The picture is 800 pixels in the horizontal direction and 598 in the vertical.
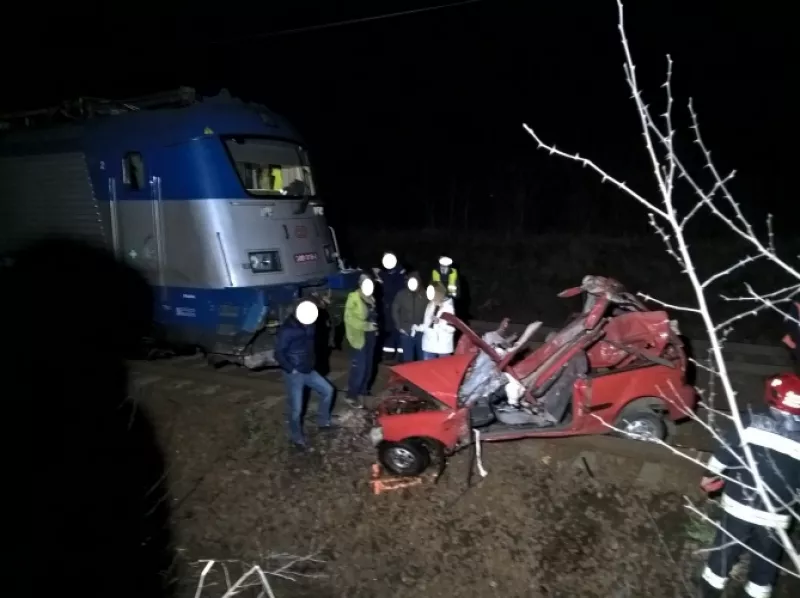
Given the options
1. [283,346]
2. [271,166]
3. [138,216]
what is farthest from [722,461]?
[138,216]

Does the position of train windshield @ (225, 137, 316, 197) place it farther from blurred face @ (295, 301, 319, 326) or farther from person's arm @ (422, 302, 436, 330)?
person's arm @ (422, 302, 436, 330)

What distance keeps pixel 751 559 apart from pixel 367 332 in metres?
4.39

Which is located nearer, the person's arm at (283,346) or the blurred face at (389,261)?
the person's arm at (283,346)

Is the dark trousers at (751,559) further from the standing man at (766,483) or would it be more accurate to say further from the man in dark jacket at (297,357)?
the man in dark jacket at (297,357)

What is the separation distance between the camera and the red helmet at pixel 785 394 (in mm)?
3676

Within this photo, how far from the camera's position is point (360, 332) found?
7.06 m

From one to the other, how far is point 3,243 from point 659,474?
10.1 metres

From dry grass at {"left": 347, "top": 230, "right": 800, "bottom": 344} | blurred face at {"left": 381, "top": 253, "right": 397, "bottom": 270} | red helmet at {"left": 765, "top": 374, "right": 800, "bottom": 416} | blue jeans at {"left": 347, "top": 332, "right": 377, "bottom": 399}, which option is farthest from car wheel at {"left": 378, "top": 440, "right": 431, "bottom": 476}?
dry grass at {"left": 347, "top": 230, "right": 800, "bottom": 344}

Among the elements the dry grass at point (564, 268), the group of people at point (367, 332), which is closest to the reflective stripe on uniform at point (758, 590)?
the group of people at point (367, 332)

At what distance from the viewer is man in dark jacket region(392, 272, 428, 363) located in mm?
7742

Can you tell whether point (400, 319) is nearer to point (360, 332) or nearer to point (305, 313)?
point (360, 332)

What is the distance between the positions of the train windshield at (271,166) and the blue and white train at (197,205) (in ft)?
0.06

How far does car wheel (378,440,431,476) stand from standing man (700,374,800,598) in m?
2.33

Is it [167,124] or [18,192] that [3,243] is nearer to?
[18,192]
